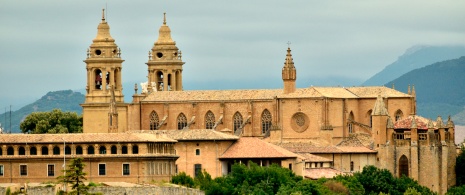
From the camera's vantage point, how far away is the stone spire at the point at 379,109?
471 ft

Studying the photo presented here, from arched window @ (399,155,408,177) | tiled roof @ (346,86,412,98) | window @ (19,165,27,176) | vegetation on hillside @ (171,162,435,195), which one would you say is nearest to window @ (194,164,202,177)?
vegetation on hillside @ (171,162,435,195)

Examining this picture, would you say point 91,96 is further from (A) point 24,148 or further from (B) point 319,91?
(A) point 24,148

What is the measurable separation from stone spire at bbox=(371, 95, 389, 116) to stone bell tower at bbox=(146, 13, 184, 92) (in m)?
29.5

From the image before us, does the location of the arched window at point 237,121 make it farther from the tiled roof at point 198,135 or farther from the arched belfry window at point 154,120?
the tiled roof at point 198,135

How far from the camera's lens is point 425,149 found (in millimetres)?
141500

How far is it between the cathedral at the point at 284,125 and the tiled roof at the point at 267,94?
83mm

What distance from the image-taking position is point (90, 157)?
113 metres

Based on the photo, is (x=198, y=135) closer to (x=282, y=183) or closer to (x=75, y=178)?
(x=282, y=183)

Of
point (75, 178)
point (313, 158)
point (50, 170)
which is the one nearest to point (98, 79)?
point (313, 158)

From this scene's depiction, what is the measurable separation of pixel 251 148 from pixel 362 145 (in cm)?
1586

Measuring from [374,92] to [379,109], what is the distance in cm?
676

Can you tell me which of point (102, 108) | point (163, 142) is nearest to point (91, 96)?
point (102, 108)

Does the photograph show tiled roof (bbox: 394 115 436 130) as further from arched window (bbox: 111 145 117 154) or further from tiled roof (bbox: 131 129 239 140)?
arched window (bbox: 111 145 117 154)

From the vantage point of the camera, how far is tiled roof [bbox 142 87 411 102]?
487 feet
